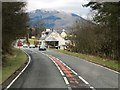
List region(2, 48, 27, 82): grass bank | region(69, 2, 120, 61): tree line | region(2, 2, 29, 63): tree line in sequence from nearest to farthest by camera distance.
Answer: region(2, 48, 27, 82): grass bank, region(2, 2, 29, 63): tree line, region(69, 2, 120, 61): tree line

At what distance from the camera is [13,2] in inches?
A: 1248

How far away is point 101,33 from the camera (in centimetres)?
4997

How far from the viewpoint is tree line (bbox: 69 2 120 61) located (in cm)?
3436

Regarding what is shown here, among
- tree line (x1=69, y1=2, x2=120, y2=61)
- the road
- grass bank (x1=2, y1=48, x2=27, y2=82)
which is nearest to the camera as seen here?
the road

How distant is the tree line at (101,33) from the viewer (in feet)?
113

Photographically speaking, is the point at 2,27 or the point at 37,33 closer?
the point at 2,27

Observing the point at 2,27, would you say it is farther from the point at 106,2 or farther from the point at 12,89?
the point at 12,89

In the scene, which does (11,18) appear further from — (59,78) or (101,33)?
(101,33)

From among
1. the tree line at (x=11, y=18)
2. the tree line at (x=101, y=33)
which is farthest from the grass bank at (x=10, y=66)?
the tree line at (x=101, y=33)

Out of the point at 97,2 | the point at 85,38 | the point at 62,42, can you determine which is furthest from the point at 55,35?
the point at 97,2

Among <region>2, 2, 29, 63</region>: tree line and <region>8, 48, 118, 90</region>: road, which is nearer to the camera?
<region>8, 48, 118, 90</region>: road

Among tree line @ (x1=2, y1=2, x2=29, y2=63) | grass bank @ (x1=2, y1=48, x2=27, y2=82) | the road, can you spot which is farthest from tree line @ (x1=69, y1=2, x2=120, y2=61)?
grass bank @ (x1=2, y1=48, x2=27, y2=82)

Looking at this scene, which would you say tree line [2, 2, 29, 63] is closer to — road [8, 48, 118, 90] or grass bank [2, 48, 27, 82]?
grass bank [2, 48, 27, 82]

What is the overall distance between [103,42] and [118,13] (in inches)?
784
